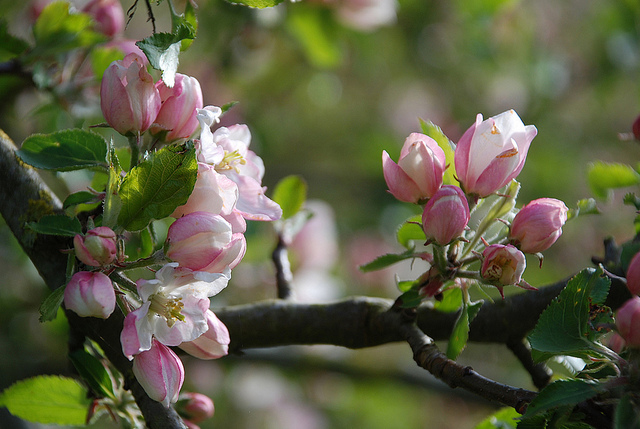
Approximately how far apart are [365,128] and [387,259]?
8.59 ft

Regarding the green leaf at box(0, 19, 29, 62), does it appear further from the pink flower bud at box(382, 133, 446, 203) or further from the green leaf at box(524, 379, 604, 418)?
the green leaf at box(524, 379, 604, 418)

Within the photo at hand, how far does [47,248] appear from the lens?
2.89ft

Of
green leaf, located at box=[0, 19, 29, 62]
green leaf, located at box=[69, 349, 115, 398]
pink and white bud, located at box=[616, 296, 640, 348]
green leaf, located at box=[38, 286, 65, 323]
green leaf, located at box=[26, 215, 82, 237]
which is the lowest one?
green leaf, located at box=[69, 349, 115, 398]

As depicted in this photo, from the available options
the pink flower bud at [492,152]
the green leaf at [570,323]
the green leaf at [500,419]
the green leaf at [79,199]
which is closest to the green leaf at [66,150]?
the green leaf at [79,199]

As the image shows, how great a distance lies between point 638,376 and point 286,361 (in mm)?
1659

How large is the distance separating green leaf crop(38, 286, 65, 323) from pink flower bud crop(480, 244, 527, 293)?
523 mm

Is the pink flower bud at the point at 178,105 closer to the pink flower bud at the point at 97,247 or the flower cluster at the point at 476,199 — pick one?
the pink flower bud at the point at 97,247

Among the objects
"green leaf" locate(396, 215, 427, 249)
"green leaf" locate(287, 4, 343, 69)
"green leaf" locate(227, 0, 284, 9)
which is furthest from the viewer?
"green leaf" locate(287, 4, 343, 69)

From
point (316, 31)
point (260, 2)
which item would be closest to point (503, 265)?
point (260, 2)

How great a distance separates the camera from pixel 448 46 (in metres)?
3.22

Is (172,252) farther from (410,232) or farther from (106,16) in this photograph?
(106,16)

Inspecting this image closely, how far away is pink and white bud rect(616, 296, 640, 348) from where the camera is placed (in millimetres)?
673

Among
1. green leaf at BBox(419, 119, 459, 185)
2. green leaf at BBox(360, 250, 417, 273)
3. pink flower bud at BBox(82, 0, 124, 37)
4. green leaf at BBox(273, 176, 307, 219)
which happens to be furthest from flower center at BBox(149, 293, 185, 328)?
pink flower bud at BBox(82, 0, 124, 37)

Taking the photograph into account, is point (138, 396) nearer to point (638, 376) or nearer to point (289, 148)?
point (638, 376)
